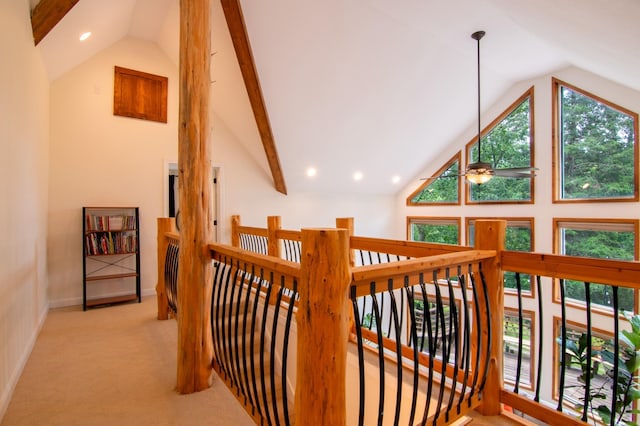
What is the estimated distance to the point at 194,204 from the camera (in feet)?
7.30

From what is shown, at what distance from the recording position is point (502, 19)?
3717mm

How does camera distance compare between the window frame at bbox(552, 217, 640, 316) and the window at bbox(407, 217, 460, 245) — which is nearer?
the window frame at bbox(552, 217, 640, 316)

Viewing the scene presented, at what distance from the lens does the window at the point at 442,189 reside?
7.12 meters

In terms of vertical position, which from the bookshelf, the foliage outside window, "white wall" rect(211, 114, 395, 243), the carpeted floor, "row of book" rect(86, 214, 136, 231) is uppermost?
"white wall" rect(211, 114, 395, 243)

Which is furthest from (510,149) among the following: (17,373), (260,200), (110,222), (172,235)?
(17,373)

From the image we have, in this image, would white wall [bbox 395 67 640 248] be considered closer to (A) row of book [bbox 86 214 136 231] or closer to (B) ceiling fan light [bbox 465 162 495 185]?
(B) ceiling fan light [bbox 465 162 495 185]

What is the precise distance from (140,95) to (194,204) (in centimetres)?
351

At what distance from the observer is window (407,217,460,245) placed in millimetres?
7180

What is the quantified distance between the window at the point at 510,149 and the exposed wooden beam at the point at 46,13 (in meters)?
6.87

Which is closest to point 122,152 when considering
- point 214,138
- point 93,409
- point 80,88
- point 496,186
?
point 80,88

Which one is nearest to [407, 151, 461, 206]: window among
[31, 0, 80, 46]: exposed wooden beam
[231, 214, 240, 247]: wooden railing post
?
[231, 214, 240, 247]: wooden railing post

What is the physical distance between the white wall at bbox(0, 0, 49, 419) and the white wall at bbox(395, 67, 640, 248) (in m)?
6.98

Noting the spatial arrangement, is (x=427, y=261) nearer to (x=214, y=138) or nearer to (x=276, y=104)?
(x=276, y=104)

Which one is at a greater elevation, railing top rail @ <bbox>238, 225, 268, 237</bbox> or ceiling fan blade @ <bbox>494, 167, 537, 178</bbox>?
ceiling fan blade @ <bbox>494, 167, 537, 178</bbox>
